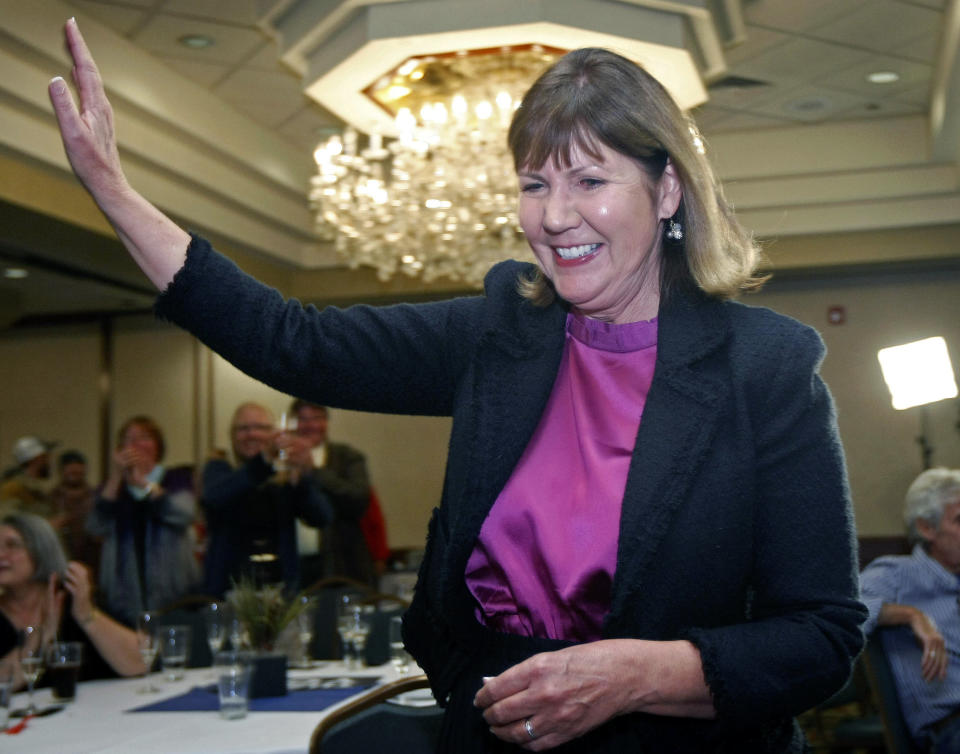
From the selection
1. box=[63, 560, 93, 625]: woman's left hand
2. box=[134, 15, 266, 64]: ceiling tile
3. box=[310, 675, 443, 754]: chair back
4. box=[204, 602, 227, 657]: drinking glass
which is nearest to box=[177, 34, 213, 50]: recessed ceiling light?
box=[134, 15, 266, 64]: ceiling tile

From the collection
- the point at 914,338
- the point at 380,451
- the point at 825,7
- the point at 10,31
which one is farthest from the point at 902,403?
the point at 10,31

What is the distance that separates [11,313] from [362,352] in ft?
29.5

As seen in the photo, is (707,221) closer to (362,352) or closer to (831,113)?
(362,352)

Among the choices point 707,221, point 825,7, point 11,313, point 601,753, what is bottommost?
point 601,753

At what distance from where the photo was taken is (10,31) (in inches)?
191

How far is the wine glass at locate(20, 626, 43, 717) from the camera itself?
280 centimetres

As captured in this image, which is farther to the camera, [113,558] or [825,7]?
[825,7]

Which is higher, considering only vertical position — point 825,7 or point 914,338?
point 825,7

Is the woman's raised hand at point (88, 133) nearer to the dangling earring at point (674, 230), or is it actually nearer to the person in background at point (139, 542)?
the dangling earring at point (674, 230)

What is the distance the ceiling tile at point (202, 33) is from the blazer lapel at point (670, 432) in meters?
4.91

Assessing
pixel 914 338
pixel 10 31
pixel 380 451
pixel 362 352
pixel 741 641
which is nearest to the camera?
pixel 741 641

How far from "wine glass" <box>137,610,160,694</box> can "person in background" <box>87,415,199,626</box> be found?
107 cm

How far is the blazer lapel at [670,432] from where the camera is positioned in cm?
106

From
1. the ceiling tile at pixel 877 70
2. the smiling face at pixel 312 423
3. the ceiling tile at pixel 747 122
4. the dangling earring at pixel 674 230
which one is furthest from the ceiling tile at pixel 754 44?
the dangling earring at pixel 674 230
